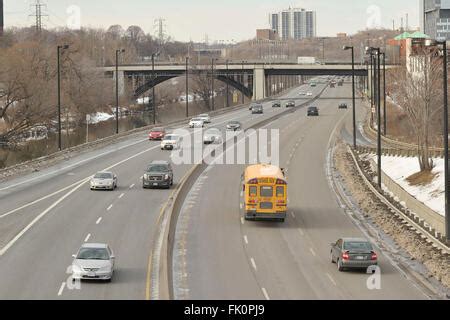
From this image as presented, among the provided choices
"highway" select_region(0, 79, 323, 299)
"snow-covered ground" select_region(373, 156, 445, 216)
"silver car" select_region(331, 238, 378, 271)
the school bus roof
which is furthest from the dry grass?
A: "silver car" select_region(331, 238, 378, 271)

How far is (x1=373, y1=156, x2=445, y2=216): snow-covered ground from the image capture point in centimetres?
6054

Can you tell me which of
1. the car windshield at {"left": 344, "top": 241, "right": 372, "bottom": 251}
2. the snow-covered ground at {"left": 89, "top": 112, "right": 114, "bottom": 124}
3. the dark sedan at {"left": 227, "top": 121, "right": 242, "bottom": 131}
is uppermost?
the snow-covered ground at {"left": 89, "top": 112, "right": 114, "bottom": 124}

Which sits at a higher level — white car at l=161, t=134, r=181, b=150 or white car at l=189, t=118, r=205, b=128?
white car at l=189, t=118, r=205, b=128

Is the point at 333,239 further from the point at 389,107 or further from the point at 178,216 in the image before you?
the point at 389,107

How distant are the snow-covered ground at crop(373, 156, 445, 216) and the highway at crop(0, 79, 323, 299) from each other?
48.6ft

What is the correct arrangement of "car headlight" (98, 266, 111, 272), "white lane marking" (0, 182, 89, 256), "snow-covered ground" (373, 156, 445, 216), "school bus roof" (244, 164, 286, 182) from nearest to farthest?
"car headlight" (98, 266, 111, 272) < "white lane marking" (0, 182, 89, 256) < "school bus roof" (244, 164, 286, 182) < "snow-covered ground" (373, 156, 445, 216)

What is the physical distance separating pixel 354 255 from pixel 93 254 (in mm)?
8989

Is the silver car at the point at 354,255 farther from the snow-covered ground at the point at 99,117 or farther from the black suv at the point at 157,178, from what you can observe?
the snow-covered ground at the point at 99,117

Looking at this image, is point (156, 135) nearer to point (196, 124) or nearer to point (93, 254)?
point (196, 124)

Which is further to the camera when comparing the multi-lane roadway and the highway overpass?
the highway overpass

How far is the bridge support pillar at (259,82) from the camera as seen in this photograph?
178500 mm

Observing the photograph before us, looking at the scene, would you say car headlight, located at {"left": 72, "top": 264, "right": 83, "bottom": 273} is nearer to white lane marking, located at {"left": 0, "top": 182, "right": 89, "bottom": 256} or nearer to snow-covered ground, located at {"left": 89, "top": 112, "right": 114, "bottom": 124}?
white lane marking, located at {"left": 0, "top": 182, "right": 89, "bottom": 256}

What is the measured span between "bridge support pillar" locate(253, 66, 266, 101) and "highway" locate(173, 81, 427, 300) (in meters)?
118

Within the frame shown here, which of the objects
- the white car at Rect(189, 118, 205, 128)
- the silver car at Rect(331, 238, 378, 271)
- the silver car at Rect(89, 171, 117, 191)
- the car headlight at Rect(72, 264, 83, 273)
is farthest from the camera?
the white car at Rect(189, 118, 205, 128)
